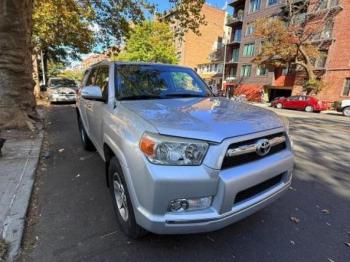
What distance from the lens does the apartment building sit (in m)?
27.1

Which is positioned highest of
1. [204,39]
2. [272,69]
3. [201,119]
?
[204,39]

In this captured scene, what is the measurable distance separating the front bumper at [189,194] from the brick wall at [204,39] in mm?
52332

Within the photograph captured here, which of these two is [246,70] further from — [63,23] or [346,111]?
[63,23]

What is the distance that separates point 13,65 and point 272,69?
3319 cm

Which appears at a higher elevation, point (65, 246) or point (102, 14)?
point (102, 14)

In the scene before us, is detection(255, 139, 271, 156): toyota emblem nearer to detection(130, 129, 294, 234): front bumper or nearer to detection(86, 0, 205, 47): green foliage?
detection(130, 129, 294, 234): front bumper

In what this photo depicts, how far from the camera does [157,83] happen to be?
382 cm

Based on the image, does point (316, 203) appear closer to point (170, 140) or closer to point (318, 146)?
point (170, 140)

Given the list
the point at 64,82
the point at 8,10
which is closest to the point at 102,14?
the point at 64,82

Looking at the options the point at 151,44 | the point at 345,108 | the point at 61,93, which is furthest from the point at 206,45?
the point at 61,93

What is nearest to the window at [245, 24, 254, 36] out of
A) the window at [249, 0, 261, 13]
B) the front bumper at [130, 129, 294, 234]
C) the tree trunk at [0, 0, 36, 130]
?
the window at [249, 0, 261, 13]

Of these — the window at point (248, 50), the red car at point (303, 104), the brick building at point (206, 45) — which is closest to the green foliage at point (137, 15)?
the red car at point (303, 104)

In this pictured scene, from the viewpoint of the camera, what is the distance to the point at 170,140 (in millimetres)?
2201

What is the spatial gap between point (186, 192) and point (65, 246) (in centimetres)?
147
